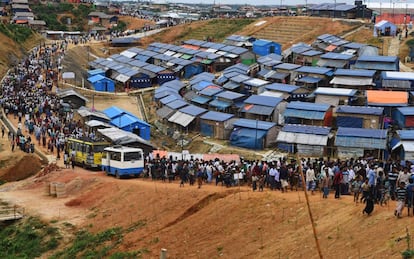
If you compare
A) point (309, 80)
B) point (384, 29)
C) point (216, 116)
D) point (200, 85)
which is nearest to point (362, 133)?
point (216, 116)

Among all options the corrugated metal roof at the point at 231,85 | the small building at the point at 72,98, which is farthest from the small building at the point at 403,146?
the small building at the point at 72,98

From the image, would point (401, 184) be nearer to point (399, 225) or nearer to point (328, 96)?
point (399, 225)

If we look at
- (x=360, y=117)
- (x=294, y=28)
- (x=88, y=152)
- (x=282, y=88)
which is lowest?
(x=88, y=152)

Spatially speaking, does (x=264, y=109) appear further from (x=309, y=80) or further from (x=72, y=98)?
(x=72, y=98)

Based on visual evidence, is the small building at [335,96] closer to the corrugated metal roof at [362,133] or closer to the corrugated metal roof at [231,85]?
the corrugated metal roof at [362,133]

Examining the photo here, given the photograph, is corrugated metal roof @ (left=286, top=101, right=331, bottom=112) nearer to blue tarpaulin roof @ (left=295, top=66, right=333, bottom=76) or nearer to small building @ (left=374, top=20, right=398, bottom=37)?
blue tarpaulin roof @ (left=295, top=66, right=333, bottom=76)

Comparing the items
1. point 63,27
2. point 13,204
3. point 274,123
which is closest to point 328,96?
point 274,123
